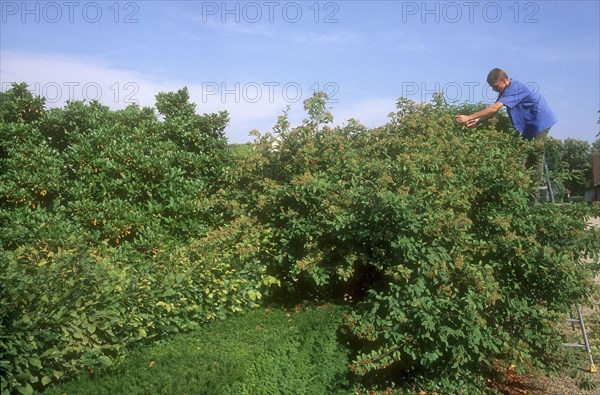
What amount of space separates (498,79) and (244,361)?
5.45 meters

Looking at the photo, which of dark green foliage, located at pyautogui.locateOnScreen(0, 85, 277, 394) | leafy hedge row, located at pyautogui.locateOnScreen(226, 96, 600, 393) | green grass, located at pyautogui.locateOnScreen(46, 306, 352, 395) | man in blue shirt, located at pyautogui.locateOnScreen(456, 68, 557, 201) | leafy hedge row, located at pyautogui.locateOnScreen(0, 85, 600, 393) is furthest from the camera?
man in blue shirt, located at pyautogui.locateOnScreen(456, 68, 557, 201)

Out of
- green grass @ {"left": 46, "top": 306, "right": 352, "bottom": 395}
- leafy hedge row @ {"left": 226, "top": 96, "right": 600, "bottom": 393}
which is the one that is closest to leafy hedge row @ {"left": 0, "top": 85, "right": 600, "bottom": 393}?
leafy hedge row @ {"left": 226, "top": 96, "right": 600, "bottom": 393}

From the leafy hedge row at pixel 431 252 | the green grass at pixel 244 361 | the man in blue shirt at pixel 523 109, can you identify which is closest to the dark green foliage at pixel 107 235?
the green grass at pixel 244 361

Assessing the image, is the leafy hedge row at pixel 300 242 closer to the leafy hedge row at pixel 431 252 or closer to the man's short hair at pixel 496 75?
the leafy hedge row at pixel 431 252

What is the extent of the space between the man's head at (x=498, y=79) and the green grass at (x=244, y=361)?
164 inches

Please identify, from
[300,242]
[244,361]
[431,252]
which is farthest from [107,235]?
[431,252]

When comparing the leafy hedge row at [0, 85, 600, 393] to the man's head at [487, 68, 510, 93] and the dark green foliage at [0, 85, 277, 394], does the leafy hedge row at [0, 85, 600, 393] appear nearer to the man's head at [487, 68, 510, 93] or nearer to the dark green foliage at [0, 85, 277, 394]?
the dark green foliage at [0, 85, 277, 394]

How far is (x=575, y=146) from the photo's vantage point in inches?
2032

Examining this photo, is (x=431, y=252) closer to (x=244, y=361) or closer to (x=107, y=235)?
(x=244, y=361)

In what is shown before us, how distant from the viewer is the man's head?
289 inches

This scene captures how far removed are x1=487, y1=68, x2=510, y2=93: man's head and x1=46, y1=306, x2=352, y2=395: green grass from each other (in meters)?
4.17

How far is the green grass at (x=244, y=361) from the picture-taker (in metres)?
3.50

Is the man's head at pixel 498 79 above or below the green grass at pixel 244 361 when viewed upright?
above

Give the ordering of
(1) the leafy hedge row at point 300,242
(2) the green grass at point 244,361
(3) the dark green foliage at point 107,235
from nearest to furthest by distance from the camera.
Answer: (2) the green grass at point 244,361
(3) the dark green foliage at point 107,235
(1) the leafy hedge row at point 300,242
